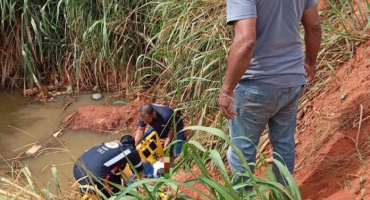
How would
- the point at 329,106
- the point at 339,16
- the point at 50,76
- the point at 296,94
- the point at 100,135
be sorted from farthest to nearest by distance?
the point at 50,76 < the point at 100,135 < the point at 339,16 < the point at 329,106 < the point at 296,94

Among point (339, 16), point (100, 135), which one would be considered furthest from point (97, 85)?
point (339, 16)

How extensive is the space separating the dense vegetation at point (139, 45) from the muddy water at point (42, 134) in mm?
270

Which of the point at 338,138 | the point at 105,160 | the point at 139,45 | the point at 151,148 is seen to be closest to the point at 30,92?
the point at 139,45

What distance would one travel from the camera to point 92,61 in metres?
5.95

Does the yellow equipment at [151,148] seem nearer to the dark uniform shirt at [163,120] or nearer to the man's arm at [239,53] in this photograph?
the dark uniform shirt at [163,120]

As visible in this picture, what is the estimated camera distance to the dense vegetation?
3.95m

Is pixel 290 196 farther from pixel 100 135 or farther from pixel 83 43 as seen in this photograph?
pixel 83 43

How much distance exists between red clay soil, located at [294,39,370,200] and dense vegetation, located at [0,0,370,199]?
15 centimetres

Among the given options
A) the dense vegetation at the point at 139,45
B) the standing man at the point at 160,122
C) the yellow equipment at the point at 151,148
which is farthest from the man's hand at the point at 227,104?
the yellow equipment at the point at 151,148

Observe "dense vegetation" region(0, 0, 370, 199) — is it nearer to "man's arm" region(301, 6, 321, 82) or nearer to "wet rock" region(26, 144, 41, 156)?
"man's arm" region(301, 6, 321, 82)

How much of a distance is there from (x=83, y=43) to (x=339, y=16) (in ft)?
9.76

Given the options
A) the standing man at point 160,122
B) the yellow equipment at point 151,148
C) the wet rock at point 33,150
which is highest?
the standing man at point 160,122

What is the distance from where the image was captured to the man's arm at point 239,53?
2225mm

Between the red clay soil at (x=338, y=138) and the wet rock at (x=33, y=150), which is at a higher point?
the red clay soil at (x=338, y=138)
